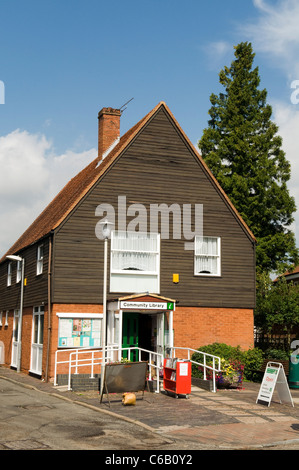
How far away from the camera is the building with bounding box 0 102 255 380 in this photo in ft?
72.2

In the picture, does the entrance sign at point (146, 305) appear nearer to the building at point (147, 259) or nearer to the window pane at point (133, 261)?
the building at point (147, 259)

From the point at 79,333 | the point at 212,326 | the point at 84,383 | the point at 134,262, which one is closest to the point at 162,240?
the point at 134,262

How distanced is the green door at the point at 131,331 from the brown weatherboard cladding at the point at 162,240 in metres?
1.33

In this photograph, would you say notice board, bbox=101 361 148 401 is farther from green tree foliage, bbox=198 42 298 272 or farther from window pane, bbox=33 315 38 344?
green tree foliage, bbox=198 42 298 272

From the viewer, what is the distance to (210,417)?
46.4 feet

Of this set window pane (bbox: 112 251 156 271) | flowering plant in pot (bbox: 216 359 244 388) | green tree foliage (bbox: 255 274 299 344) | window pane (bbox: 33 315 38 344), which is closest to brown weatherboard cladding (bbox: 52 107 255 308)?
window pane (bbox: 112 251 156 271)

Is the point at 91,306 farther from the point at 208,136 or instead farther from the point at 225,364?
the point at 208,136

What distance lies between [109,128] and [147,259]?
751 cm

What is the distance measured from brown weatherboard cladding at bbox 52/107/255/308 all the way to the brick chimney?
372 cm

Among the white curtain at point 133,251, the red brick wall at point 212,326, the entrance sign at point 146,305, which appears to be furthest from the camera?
Answer: the red brick wall at point 212,326

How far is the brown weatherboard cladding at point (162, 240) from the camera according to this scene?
2230cm

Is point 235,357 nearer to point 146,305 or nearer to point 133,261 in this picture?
point 146,305

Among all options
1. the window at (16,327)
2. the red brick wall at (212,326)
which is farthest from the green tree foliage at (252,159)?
the window at (16,327)

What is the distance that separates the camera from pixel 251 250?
25.1 meters
